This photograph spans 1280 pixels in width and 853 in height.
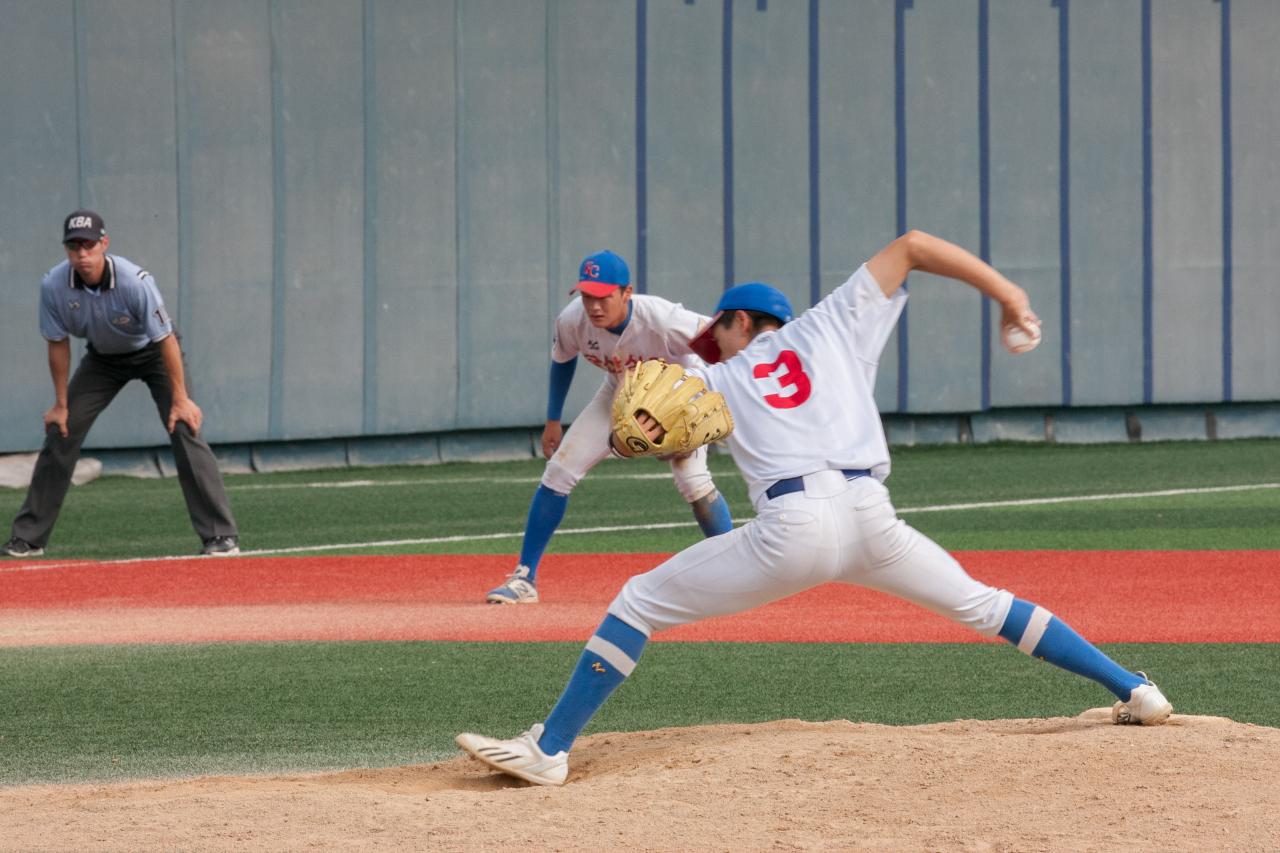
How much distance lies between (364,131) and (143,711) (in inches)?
471

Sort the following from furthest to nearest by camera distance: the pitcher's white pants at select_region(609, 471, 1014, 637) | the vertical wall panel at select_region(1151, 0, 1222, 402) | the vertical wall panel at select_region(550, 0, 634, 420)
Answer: the vertical wall panel at select_region(1151, 0, 1222, 402) → the vertical wall panel at select_region(550, 0, 634, 420) → the pitcher's white pants at select_region(609, 471, 1014, 637)

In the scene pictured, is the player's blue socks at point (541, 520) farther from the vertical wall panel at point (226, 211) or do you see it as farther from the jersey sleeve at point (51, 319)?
the vertical wall panel at point (226, 211)

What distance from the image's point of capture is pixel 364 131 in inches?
699

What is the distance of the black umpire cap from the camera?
9.94 metres

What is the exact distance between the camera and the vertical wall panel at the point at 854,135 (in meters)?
19.4

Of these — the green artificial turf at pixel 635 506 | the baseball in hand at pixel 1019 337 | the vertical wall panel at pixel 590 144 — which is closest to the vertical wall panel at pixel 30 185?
the green artificial turf at pixel 635 506

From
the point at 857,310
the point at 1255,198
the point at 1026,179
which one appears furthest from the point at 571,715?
the point at 1255,198

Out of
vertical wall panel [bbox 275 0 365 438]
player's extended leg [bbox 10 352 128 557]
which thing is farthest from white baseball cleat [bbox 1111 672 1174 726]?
vertical wall panel [bbox 275 0 365 438]

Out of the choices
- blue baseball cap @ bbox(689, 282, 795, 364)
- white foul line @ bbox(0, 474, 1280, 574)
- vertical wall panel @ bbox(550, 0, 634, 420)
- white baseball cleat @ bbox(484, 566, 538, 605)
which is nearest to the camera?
blue baseball cap @ bbox(689, 282, 795, 364)

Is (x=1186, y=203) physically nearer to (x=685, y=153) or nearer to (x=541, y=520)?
(x=685, y=153)

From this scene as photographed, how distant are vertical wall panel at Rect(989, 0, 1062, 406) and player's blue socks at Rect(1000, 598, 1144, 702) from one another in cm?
1478

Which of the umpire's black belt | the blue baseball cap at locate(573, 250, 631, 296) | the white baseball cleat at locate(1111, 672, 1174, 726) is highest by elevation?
the blue baseball cap at locate(573, 250, 631, 296)

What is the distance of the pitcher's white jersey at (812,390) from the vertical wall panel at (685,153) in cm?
1389

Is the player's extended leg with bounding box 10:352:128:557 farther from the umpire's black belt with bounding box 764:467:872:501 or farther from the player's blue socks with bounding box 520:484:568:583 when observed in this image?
the umpire's black belt with bounding box 764:467:872:501
